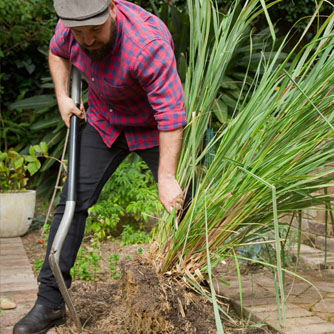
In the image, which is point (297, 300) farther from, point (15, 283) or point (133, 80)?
point (15, 283)

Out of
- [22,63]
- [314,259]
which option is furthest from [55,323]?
[22,63]

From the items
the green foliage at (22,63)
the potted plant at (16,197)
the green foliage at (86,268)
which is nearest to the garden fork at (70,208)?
the green foliage at (86,268)

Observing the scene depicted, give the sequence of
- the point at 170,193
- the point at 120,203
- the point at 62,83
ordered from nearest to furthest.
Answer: the point at 170,193, the point at 62,83, the point at 120,203

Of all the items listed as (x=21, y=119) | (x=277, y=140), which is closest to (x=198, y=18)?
(x=277, y=140)

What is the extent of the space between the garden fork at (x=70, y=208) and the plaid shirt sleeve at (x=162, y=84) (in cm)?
48

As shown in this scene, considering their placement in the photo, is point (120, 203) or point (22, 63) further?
point (22, 63)

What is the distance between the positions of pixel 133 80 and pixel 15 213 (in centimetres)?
257

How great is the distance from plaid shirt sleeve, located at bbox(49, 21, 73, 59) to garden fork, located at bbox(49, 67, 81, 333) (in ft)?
0.34

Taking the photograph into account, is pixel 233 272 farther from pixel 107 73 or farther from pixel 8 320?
pixel 107 73

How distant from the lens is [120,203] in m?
4.00

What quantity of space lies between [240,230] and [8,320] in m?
1.13

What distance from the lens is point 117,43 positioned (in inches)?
75.4

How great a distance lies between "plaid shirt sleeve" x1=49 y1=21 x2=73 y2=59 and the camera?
6.93 feet

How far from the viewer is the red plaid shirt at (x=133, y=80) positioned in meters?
1.84
